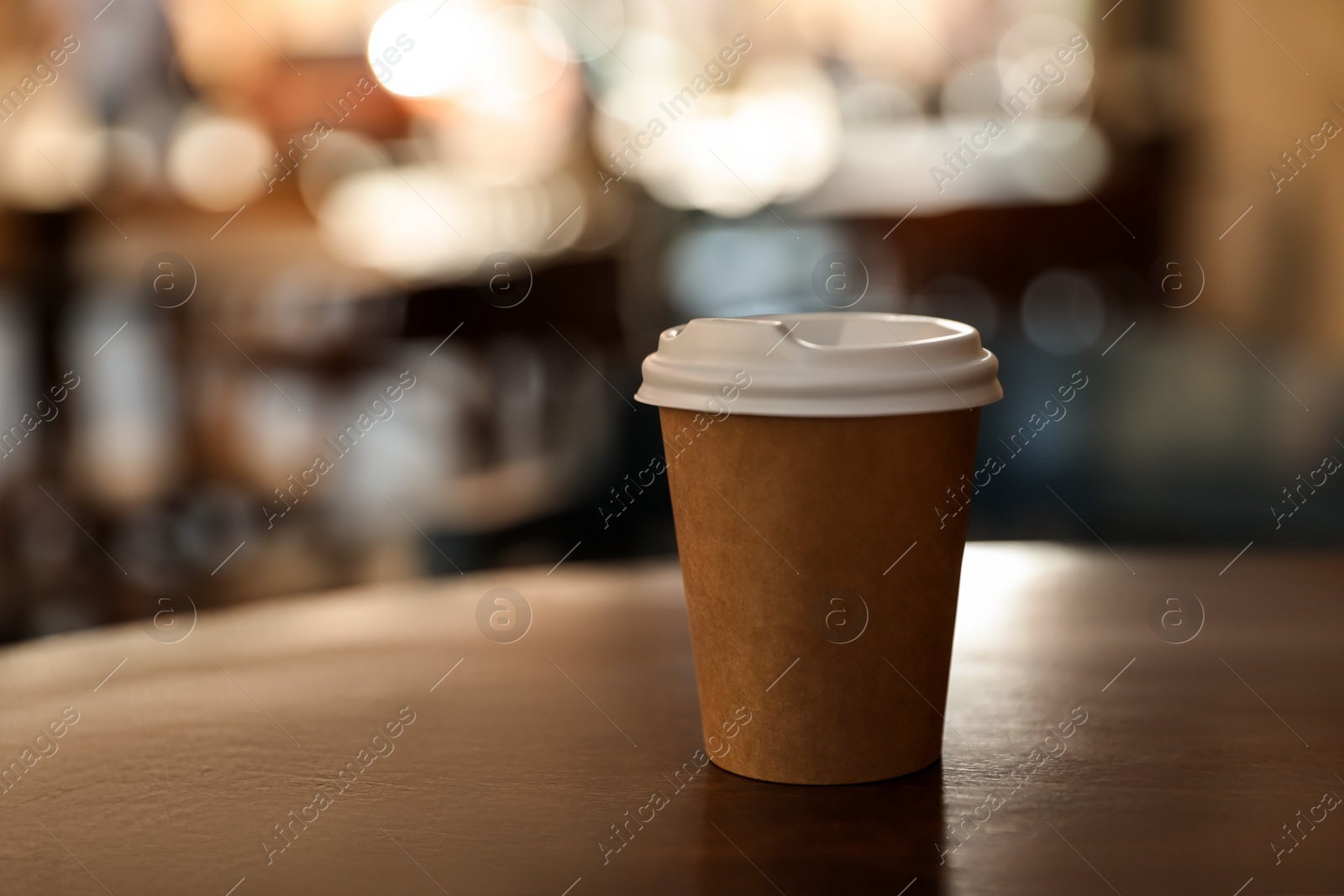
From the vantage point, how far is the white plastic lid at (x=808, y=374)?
0.80 metres

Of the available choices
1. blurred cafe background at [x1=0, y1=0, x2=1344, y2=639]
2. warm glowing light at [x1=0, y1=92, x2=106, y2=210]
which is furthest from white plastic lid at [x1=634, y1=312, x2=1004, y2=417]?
warm glowing light at [x1=0, y1=92, x2=106, y2=210]

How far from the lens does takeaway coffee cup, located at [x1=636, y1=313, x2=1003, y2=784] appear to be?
2.65ft

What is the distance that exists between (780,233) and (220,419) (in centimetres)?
330

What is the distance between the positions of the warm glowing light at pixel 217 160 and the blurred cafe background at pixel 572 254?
2 cm

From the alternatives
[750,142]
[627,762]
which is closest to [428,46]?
[750,142]

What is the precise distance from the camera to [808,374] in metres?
0.80

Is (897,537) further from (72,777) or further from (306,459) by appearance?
(306,459)

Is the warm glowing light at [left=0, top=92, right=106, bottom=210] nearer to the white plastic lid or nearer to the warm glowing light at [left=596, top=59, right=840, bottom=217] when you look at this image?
the warm glowing light at [left=596, top=59, right=840, bottom=217]

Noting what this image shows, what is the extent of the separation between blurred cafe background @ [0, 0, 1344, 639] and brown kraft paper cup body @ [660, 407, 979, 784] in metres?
2.23

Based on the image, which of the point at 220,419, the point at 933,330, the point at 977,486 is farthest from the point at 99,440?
the point at 933,330

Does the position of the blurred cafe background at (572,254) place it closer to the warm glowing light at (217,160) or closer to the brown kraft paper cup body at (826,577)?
the warm glowing light at (217,160)

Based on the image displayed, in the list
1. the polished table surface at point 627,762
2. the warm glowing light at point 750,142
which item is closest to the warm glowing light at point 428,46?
the warm glowing light at point 750,142

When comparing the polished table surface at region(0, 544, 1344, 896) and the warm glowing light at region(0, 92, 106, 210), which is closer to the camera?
the polished table surface at region(0, 544, 1344, 896)

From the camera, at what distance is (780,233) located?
652 centimetres
